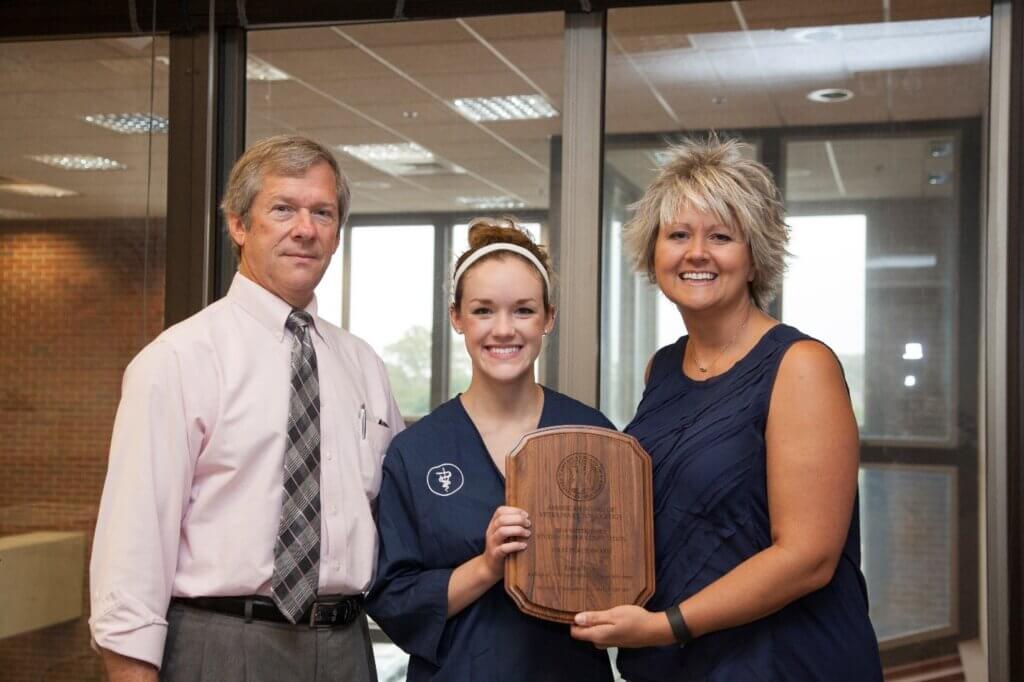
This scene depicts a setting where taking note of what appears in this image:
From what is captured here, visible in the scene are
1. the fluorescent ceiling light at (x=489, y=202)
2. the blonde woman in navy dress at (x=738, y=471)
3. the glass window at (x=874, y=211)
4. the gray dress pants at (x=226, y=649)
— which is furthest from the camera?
the fluorescent ceiling light at (x=489, y=202)

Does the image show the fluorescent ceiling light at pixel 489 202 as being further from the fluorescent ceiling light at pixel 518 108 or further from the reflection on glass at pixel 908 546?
the reflection on glass at pixel 908 546

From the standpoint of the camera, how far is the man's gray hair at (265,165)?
1.99 meters

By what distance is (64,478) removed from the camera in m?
3.00

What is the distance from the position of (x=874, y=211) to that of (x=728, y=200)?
121cm

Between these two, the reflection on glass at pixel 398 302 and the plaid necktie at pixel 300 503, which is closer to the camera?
the plaid necktie at pixel 300 503

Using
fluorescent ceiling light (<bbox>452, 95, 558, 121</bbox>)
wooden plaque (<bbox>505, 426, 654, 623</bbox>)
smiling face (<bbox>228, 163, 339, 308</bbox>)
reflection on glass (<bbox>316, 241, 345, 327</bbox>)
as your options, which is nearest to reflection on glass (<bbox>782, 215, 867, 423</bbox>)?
fluorescent ceiling light (<bbox>452, 95, 558, 121</bbox>)

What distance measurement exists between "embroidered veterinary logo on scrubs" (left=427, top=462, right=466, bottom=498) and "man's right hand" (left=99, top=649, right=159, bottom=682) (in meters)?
0.54

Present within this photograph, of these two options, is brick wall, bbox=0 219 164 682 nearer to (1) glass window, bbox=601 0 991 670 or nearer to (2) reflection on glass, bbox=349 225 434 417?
(2) reflection on glass, bbox=349 225 434 417

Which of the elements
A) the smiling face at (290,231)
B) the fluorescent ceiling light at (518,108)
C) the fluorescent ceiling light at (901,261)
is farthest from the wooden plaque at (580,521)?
the fluorescent ceiling light at (901,261)

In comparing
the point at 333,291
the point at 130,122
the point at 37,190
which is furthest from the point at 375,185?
the point at 37,190

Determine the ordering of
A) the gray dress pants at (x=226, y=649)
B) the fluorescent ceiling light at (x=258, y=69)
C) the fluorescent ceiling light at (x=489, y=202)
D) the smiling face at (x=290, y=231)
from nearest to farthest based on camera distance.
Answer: the gray dress pants at (x=226, y=649) < the smiling face at (x=290, y=231) < the fluorescent ceiling light at (x=489, y=202) < the fluorescent ceiling light at (x=258, y=69)

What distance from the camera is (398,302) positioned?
2975 millimetres

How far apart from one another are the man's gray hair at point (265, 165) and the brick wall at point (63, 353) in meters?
1.08

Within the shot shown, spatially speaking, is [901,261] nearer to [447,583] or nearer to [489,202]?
[489,202]
